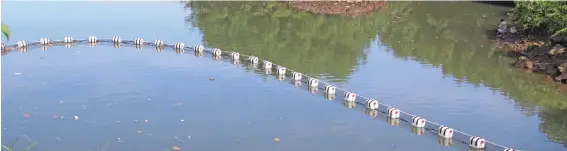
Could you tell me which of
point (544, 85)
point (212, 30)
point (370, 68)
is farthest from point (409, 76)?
point (212, 30)

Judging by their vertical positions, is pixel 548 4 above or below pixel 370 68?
above

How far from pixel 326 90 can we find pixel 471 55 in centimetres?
842

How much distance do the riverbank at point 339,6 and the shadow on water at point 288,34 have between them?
45.3 inches

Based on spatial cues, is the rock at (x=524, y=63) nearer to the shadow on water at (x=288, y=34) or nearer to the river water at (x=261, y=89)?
the river water at (x=261, y=89)

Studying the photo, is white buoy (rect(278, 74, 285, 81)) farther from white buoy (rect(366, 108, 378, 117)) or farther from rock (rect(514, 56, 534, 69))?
rock (rect(514, 56, 534, 69))

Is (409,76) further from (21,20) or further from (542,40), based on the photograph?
(21,20)

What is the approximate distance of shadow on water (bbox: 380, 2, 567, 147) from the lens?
13.6 m

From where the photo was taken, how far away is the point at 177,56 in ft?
62.2

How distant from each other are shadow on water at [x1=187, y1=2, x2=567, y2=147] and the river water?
0.26 feet

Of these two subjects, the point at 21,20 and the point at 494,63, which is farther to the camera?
the point at 21,20

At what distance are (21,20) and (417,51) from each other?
59.1ft

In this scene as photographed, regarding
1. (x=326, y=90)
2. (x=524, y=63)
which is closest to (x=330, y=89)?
(x=326, y=90)

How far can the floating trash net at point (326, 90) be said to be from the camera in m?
11.0

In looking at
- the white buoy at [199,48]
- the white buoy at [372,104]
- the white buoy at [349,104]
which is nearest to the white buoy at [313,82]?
the white buoy at [349,104]
